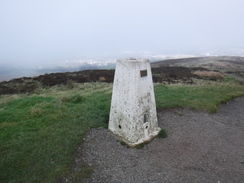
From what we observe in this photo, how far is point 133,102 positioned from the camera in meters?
7.16

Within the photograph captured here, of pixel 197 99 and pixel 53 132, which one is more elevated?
pixel 53 132

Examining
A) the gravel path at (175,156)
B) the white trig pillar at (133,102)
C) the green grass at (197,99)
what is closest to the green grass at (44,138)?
the gravel path at (175,156)

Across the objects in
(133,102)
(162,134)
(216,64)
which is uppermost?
(133,102)

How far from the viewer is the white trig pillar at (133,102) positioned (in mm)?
7117

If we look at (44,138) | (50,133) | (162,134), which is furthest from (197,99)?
(44,138)

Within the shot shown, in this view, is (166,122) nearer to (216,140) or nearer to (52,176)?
(216,140)

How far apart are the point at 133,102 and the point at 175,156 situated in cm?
258

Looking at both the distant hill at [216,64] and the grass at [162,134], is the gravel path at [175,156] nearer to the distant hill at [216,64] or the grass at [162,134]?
the grass at [162,134]

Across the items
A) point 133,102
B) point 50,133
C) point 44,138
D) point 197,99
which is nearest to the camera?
point 133,102

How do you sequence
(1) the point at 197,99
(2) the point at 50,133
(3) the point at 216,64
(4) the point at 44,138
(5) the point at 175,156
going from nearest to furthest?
1. (5) the point at 175,156
2. (4) the point at 44,138
3. (2) the point at 50,133
4. (1) the point at 197,99
5. (3) the point at 216,64

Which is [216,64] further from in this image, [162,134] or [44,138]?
[44,138]

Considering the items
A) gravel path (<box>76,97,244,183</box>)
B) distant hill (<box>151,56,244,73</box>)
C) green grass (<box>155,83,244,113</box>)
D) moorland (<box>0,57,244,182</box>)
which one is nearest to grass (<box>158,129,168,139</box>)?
gravel path (<box>76,97,244,183</box>)

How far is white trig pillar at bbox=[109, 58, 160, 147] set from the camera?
7117 millimetres

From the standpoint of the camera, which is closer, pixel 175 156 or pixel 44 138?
pixel 175 156
